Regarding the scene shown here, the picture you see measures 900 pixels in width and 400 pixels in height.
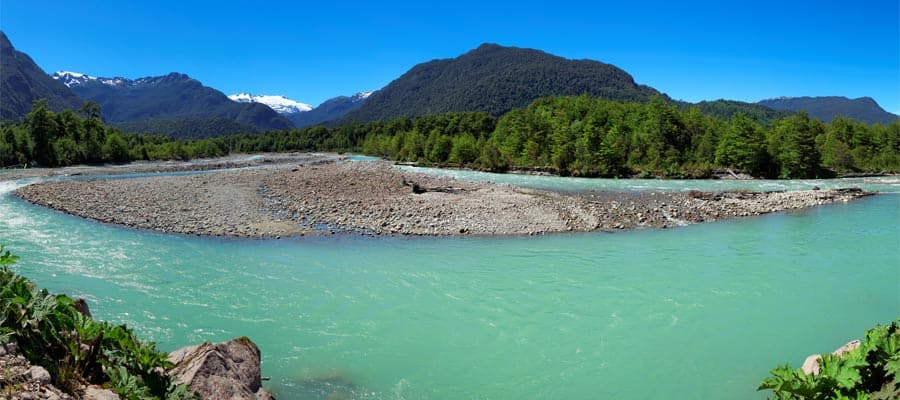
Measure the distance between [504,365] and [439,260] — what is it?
20.8ft

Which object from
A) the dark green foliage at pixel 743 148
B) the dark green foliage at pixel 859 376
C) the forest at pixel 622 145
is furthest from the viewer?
the forest at pixel 622 145

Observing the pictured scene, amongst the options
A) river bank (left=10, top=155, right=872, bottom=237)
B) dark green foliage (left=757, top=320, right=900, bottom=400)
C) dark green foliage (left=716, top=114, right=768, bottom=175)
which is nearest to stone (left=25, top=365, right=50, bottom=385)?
dark green foliage (left=757, top=320, right=900, bottom=400)

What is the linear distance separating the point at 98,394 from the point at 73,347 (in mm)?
552

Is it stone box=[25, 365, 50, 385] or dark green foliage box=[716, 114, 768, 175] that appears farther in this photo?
dark green foliage box=[716, 114, 768, 175]

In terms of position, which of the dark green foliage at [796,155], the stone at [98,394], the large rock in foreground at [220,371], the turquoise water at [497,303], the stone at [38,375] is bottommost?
the turquoise water at [497,303]

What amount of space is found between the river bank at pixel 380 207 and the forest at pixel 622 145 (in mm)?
19948

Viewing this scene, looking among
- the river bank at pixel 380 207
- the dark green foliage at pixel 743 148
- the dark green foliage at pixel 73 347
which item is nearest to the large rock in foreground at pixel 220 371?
the dark green foliage at pixel 73 347

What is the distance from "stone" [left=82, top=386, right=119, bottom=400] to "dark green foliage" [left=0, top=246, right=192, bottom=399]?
7 cm

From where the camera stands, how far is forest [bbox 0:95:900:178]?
4816 centimetres

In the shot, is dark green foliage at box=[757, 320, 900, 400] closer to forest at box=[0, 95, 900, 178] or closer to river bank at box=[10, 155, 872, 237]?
river bank at box=[10, 155, 872, 237]

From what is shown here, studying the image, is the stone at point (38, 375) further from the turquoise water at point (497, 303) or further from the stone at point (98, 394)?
the turquoise water at point (497, 303)

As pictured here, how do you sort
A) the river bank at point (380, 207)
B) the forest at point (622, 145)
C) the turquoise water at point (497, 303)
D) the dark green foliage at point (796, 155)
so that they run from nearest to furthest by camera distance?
1. the turquoise water at point (497, 303)
2. the river bank at point (380, 207)
3. the dark green foliage at point (796, 155)
4. the forest at point (622, 145)

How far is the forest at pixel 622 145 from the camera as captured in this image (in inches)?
1896

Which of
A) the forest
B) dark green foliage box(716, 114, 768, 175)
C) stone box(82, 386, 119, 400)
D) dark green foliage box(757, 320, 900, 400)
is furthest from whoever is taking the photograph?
the forest
